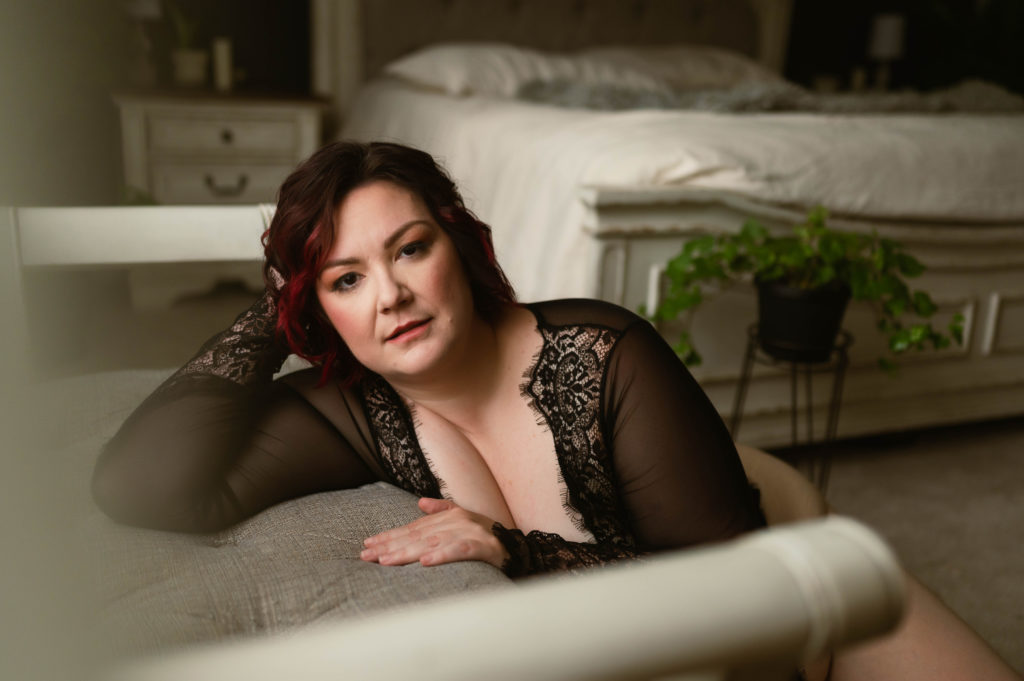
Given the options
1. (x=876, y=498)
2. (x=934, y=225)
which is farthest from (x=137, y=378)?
(x=934, y=225)

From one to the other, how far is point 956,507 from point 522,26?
2.93 m

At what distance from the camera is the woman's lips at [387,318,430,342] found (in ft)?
2.84

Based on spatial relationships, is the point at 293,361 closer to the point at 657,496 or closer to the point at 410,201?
the point at 410,201

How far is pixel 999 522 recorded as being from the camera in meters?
2.11

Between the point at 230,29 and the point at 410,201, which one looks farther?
the point at 230,29

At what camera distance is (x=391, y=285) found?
85cm

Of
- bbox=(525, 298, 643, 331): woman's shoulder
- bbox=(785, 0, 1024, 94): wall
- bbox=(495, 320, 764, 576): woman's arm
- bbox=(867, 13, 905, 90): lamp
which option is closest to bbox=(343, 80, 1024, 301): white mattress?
bbox=(525, 298, 643, 331): woman's shoulder

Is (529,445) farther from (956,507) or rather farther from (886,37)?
(886,37)

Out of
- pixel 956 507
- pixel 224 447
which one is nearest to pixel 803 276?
pixel 956 507

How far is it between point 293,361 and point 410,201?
0.47 m

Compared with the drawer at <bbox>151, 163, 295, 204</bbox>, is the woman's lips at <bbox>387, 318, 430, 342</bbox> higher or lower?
higher

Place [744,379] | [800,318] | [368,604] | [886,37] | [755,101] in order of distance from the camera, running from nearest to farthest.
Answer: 1. [368,604]
2. [800,318]
3. [744,379]
4. [755,101]
5. [886,37]

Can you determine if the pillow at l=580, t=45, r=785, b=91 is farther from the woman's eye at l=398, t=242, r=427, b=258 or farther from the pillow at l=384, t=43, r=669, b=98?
the woman's eye at l=398, t=242, r=427, b=258

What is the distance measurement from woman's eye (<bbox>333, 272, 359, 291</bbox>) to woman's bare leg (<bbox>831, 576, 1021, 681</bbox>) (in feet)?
2.15
